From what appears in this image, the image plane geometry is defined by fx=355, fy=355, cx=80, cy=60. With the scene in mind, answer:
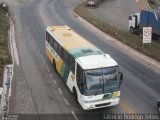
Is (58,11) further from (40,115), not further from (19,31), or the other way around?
(40,115)

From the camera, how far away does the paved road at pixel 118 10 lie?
2309 inches

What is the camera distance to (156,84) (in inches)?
1030

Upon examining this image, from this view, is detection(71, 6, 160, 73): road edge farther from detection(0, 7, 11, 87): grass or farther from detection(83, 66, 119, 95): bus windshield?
detection(0, 7, 11, 87): grass

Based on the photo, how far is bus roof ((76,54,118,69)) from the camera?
67.2 feet

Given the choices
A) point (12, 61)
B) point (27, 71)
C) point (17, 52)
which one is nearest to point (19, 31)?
point (17, 52)

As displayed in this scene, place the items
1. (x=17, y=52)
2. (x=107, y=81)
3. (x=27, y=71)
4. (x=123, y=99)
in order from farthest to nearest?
(x=17, y=52)
(x=27, y=71)
(x=123, y=99)
(x=107, y=81)

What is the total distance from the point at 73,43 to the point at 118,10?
47.9 meters

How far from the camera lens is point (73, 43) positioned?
25.6 m

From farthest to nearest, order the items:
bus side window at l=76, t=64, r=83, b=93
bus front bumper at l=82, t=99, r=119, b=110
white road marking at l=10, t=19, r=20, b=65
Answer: white road marking at l=10, t=19, r=20, b=65
bus side window at l=76, t=64, r=83, b=93
bus front bumper at l=82, t=99, r=119, b=110

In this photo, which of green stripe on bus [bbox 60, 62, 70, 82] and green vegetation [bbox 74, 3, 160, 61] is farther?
green vegetation [bbox 74, 3, 160, 61]

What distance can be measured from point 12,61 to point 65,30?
5.85 m

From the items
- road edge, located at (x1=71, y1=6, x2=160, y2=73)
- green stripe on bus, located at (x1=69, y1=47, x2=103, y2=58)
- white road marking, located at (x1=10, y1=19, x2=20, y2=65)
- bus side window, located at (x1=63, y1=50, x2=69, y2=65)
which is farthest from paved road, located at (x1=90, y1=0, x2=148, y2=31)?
green stripe on bus, located at (x1=69, y1=47, x2=103, y2=58)

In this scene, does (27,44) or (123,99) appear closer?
(123,99)

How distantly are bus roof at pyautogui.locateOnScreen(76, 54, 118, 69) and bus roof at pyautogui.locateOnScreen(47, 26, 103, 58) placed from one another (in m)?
1.02
